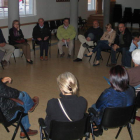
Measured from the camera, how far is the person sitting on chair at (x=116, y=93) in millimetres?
2494

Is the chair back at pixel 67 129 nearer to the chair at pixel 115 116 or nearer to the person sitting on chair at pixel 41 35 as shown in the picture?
the chair at pixel 115 116

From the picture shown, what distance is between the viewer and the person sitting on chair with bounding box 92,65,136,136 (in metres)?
2.49

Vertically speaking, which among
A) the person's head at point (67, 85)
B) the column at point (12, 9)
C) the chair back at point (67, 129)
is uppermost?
the column at point (12, 9)

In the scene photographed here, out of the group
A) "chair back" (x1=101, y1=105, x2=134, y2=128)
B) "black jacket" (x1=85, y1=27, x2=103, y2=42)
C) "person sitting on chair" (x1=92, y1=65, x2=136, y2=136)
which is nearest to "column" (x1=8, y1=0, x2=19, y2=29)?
"black jacket" (x1=85, y1=27, x2=103, y2=42)

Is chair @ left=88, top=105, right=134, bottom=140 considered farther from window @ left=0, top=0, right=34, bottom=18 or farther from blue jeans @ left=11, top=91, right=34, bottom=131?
window @ left=0, top=0, right=34, bottom=18

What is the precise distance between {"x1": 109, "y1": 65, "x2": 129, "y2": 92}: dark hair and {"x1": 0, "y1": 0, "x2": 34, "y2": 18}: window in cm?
768

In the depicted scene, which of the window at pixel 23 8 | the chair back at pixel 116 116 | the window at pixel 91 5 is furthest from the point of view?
the window at pixel 91 5

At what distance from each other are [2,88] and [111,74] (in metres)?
1.12

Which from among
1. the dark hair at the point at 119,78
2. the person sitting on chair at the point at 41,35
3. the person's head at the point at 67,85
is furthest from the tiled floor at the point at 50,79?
Answer: the person's head at the point at 67,85

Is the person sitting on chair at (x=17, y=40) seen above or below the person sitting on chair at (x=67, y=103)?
above

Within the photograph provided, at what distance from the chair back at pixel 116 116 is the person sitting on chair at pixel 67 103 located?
0.32 metres

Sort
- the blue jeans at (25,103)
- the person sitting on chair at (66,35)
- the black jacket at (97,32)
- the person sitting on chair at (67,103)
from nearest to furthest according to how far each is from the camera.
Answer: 1. the person sitting on chair at (67,103)
2. the blue jeans at (25,103)
3. the black jacket at (97,32)
4. the person sitting on chair at (66,35)

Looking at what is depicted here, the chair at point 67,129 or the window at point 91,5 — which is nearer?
the chair at point 67,129

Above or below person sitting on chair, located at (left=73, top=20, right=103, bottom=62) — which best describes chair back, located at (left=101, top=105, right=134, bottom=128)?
below
